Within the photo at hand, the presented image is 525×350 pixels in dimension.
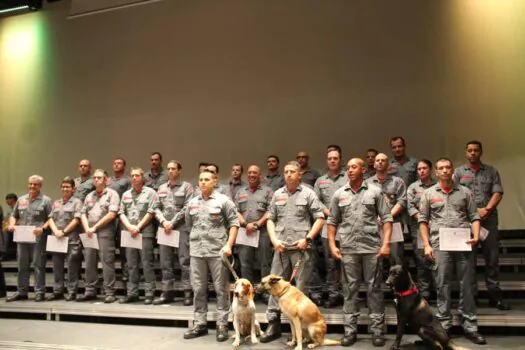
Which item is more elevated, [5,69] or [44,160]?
[5,69]

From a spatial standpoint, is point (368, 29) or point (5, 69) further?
point (5, 69)

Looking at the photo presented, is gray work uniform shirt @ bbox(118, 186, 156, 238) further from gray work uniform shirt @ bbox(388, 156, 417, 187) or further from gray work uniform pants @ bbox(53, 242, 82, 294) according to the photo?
gray work uniform shirt @ bbox(388, 156, 417, 187)

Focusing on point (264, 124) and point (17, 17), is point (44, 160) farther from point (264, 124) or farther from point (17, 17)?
point (264, 124)

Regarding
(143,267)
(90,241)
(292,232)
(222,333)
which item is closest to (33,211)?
(90,241)

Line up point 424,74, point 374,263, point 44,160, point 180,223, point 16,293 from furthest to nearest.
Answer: point 44,160 → point 424,74 → point 16,293 → point 180,223 → point 374,263

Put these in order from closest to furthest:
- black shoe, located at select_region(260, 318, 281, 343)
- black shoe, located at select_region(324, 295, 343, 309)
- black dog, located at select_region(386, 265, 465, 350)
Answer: black dog, located at select_region(386, 265, 465, 350) → black shoe, located at select_region(260, 318, 281, 343) → black shoe, located at select_region(324, 295, 343, 309)

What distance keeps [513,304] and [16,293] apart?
657cm

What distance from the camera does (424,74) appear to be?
780 cm

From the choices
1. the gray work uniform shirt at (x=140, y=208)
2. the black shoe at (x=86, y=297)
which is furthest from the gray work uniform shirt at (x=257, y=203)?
the black shoe at (x=86, y=297)

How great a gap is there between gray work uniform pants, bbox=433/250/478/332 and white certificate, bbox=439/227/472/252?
84 mm

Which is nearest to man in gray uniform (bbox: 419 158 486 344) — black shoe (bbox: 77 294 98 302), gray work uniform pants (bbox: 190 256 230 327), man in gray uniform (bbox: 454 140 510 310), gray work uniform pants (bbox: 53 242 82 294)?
man in gray uniform (bbox: 454 140 510 310)

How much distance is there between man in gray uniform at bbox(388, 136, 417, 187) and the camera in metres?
6.27

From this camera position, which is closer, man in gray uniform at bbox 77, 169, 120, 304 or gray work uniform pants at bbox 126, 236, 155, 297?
gray work uniform pants at bbox 126, 236, 155, 297

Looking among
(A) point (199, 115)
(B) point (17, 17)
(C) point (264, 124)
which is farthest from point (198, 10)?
(B) point (17, 17)
